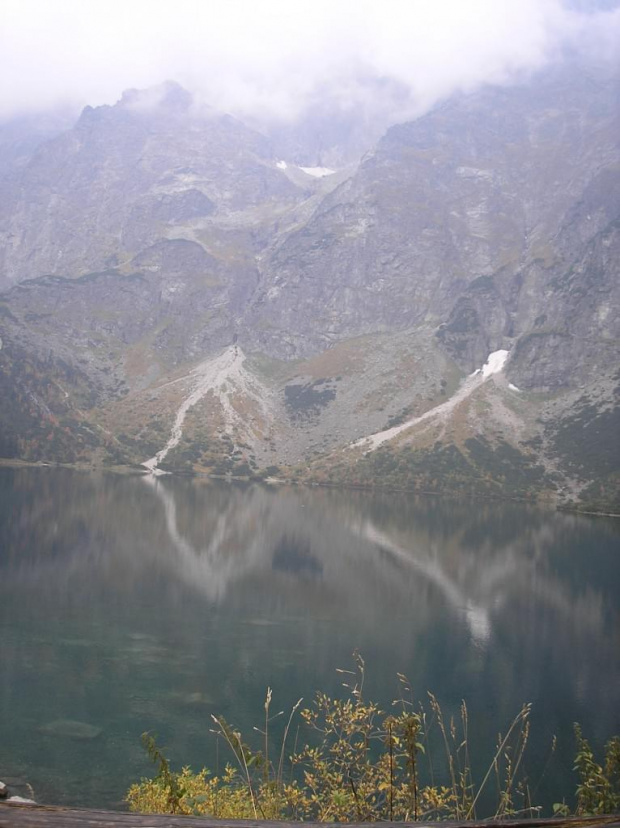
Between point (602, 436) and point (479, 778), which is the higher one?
point (602, 436)

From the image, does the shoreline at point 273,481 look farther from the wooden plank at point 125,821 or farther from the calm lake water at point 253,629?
the wooden plank at point 125,821

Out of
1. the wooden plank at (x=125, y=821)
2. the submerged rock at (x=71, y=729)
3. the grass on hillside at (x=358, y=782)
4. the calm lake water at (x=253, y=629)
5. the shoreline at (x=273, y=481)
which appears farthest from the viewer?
the shoreline at (x=273, y=481)

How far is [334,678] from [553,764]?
476 inches

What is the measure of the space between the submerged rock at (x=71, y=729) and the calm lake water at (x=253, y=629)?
4.1 inches

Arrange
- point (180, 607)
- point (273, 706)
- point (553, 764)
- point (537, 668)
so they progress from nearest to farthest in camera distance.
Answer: point (553, 764)
point (273, 706)
point (537, 668)
point (180, 607)

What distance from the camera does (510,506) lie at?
494ft

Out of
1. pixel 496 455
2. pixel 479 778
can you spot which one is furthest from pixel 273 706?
pixel 496 455

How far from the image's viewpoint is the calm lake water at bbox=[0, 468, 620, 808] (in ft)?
87.6

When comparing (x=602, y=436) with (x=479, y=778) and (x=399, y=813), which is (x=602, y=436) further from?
(x=399, y=813)

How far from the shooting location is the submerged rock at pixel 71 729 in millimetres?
25609

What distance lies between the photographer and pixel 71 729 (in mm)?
26156

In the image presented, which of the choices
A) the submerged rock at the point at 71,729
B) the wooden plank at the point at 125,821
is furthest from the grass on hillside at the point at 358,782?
the submerged rock at the point at 71,729

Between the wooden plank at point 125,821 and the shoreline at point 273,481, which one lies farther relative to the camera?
the shoreline at point 273,481

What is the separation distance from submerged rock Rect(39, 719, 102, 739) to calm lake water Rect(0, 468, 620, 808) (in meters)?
0.10
